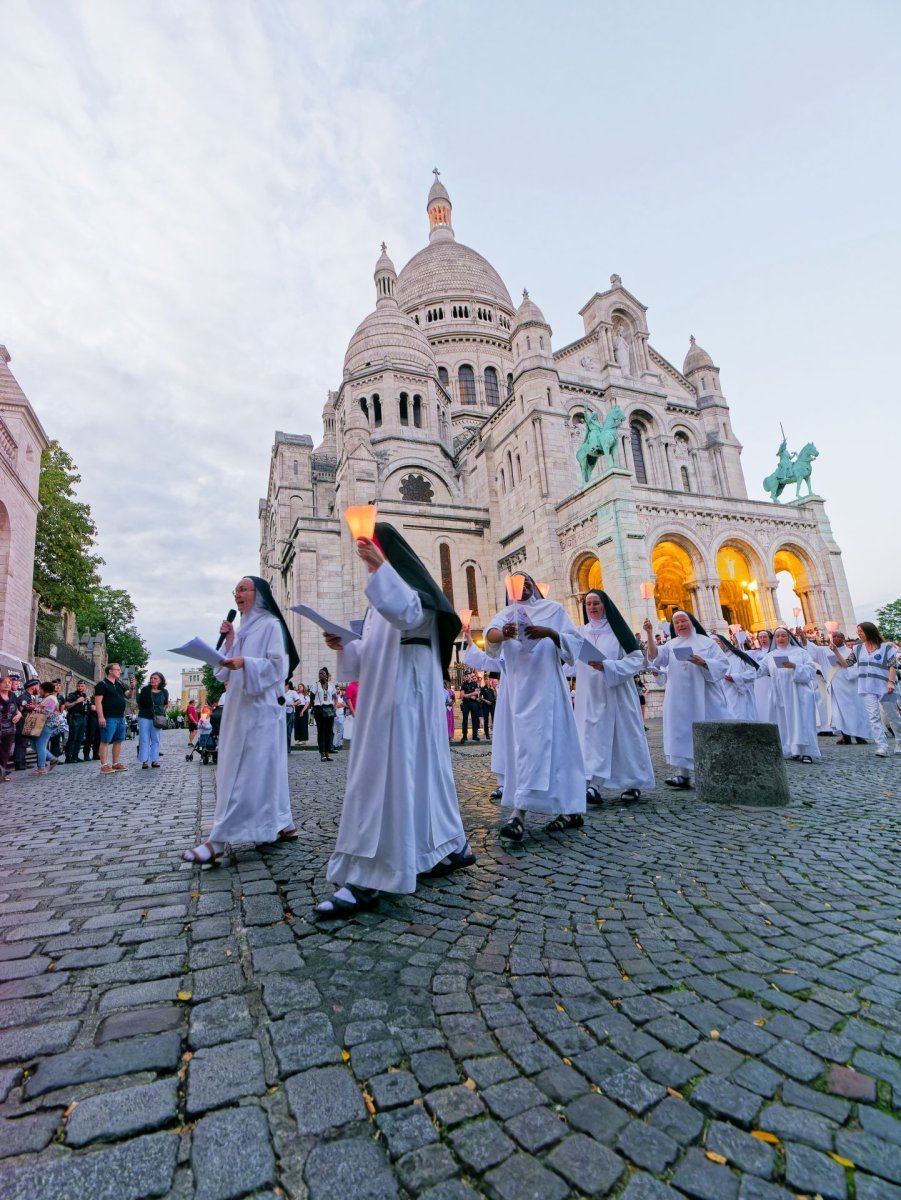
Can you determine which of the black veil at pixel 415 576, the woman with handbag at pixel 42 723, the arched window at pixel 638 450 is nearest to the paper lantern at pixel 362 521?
the black veil at pixel 415 576

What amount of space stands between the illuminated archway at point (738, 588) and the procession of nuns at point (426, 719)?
16.9 m

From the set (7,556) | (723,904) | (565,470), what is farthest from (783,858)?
(565,470)

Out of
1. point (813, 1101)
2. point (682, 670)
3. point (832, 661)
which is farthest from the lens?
point (832, 661)

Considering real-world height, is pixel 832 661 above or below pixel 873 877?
above

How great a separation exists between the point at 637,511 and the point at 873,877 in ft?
61.3

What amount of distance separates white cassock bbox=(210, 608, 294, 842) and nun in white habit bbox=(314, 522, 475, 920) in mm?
1059

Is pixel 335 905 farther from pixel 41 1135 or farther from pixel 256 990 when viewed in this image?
pixel 41 1135

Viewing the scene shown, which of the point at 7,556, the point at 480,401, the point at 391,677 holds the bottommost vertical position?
the point at 391,677

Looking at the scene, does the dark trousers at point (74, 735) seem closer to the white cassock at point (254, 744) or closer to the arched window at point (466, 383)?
the white cassock at point (254, 744)

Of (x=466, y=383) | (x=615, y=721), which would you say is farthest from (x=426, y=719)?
(x=466, y=383)

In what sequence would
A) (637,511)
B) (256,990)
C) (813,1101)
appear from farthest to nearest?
(637,511), (256,990), (813,1101)

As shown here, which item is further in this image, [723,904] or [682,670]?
[682,670]

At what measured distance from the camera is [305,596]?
86.8 feet

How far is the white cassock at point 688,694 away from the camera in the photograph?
7.01 m
